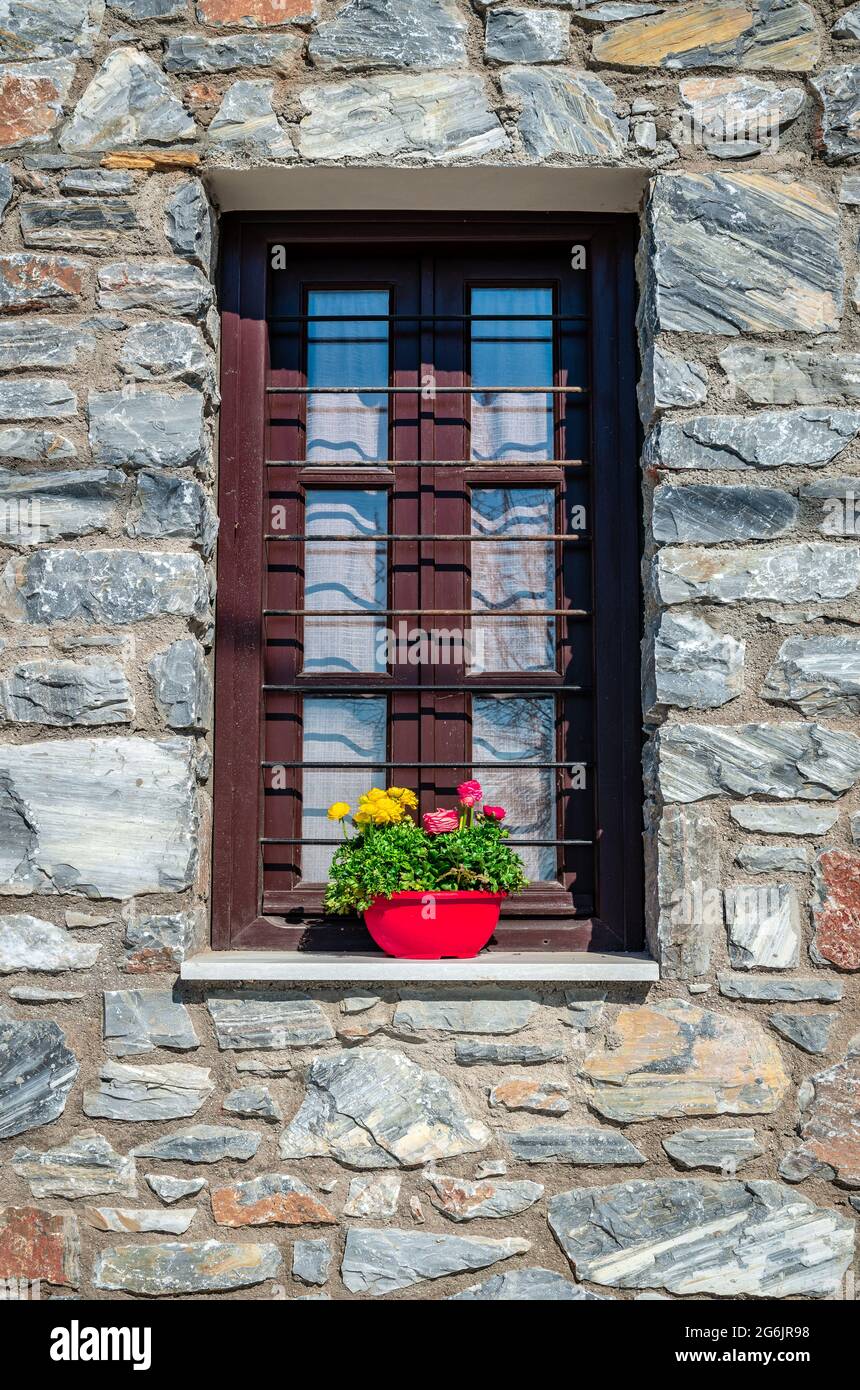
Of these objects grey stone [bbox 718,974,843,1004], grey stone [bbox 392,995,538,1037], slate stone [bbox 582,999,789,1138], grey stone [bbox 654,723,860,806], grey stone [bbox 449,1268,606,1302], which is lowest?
grey stone [bbox 449,1268,606,1302]

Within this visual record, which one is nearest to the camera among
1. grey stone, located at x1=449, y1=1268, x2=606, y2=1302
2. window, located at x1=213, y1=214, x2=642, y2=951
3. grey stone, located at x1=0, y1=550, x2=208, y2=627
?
grey stone, located at x1=449, y1=1268, x2=606, y2=1302

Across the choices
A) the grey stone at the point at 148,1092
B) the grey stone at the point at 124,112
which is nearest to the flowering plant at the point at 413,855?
the grey stone at the point at 148,1092

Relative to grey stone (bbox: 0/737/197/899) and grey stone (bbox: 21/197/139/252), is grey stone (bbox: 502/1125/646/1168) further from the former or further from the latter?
grey stone (bbox: 21/197/139/252)

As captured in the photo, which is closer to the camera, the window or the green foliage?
the green foliage

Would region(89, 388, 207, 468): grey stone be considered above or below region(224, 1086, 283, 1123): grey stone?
above

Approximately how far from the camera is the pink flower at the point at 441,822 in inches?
96.0

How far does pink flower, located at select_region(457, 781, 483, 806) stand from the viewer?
8.12 feet

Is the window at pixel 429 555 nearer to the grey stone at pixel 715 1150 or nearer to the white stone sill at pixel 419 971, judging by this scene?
the white stone sill at pixel 419 971

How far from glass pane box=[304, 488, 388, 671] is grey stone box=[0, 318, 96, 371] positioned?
62 cm

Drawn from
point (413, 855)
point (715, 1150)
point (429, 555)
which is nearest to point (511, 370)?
point (429, 555)

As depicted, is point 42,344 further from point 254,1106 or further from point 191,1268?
point 191,1268

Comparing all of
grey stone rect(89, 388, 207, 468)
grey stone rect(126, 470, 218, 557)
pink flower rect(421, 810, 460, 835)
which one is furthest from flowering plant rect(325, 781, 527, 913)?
grey stone rect(89, 388, 207, 468)

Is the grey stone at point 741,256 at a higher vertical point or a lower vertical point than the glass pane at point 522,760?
higher

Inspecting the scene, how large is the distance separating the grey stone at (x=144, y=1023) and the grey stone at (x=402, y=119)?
6.27ft
